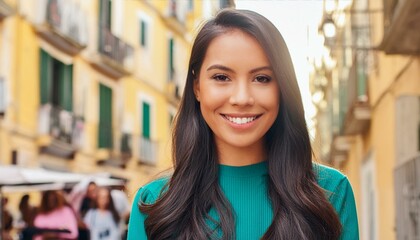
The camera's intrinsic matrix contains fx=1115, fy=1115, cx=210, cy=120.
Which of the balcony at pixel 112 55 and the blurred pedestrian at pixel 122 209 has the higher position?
the balcony at pixel 112 55

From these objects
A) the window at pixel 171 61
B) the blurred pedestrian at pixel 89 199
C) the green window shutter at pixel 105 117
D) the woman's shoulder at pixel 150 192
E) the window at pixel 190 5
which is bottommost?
the woman's shoulder at pixel 150 192

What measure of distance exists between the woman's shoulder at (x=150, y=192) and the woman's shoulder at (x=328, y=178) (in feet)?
1.41

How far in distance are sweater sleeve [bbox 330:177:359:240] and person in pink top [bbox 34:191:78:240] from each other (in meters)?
9.26

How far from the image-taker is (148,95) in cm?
3466

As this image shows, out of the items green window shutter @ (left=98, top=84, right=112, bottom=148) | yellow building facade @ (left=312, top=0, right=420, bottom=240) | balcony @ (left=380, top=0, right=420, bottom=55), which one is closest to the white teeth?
yellow building facade @ (left=312, top=0, right=420, bottom=240)

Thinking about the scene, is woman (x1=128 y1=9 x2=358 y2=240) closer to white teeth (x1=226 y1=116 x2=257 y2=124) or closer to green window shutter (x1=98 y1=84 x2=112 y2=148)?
white teeth (x1=226 y1=116 x2=257 y2=124)

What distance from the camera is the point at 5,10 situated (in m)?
22.6

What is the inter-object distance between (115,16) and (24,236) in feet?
64.3

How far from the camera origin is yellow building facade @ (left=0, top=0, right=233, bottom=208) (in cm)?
2372

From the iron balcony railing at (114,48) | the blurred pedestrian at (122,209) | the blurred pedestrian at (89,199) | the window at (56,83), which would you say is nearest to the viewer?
the blurred pedestrian at (89,199)

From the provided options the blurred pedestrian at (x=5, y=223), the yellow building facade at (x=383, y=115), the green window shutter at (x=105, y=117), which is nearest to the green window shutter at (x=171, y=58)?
the green window shutter at (x=105, y=117)

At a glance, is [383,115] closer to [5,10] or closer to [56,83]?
[5,10]

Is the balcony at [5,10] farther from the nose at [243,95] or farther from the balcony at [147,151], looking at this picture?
the nose at [243,95]

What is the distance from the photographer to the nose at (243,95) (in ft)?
9.45
